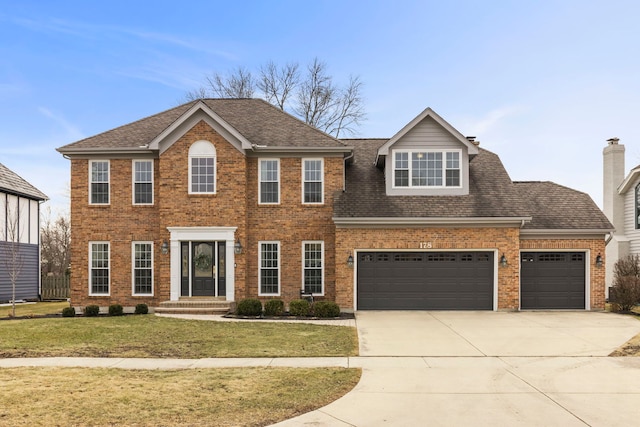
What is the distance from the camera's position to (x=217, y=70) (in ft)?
127

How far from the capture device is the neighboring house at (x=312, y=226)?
61.7 ft

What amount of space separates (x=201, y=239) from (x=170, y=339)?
22.3 feet

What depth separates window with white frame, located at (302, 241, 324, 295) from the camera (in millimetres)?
19656

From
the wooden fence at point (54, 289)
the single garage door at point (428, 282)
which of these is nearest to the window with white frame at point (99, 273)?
the single garage door at point (428, 282)

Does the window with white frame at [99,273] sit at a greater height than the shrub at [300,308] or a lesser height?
greater

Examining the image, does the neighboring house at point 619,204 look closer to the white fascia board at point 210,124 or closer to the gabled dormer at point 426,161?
the gabled dormer at point 426,161

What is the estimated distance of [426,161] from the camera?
19812 mm

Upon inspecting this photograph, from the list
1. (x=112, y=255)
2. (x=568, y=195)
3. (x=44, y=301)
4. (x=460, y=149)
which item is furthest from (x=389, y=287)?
(x=44, y=301)

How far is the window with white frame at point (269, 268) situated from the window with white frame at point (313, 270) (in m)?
1.04

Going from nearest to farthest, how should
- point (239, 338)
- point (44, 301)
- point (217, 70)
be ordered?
1. point (239, 338)
2. point (44, 301)
3. point (217, 70)

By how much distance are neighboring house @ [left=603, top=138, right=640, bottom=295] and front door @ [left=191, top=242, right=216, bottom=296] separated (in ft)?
64.6

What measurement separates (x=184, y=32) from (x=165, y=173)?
231 inches

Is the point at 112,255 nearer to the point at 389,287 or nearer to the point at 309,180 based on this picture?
the point at 309,180

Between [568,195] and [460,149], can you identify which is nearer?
[460,149]
